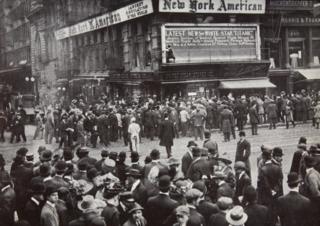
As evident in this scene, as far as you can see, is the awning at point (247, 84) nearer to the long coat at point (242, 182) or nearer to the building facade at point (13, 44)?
the building facade at point (13, 44)

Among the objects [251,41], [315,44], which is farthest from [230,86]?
[315,44]

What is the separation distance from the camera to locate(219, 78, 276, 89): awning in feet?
84.1

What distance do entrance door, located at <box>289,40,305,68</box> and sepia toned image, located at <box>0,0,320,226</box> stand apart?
0.23 ft

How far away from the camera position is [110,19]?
29.0 metres

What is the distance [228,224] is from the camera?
5.83m

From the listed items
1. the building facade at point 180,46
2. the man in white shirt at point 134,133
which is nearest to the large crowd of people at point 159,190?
the man in white shirt at point 134,133

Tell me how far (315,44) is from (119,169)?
79.4 ft

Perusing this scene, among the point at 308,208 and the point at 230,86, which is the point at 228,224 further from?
the point at 230,86

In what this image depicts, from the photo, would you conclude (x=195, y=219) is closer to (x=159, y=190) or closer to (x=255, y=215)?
(x=255, y=215)

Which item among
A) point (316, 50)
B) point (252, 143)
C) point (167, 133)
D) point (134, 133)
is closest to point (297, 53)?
point (316, 50)

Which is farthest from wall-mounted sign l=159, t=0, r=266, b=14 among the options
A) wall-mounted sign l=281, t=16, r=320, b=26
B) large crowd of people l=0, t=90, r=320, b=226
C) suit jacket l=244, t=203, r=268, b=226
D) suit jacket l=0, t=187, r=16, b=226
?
suit jacket l=244, t=203, r=268, b=226

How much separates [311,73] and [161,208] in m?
24.5

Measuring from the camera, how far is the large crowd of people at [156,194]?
19.1 feet

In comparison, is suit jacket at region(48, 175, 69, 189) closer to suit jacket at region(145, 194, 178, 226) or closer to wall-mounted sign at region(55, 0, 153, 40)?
suit jacket at region(145, 194, 178, 226)
